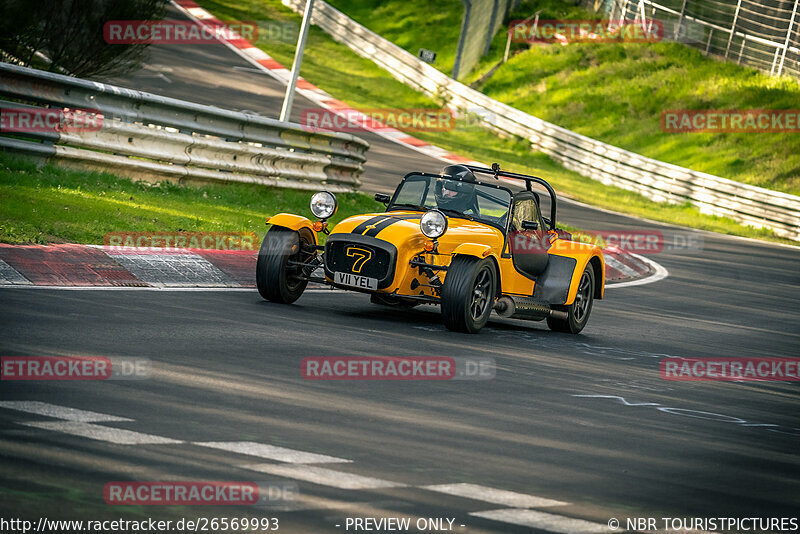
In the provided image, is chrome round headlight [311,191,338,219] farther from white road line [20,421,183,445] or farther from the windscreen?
white road line [20,421,183,445]

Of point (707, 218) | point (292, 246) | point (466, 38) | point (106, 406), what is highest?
point (466, 38)

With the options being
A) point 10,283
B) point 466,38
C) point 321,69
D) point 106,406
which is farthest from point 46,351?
point 466,38

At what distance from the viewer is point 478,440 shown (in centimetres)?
698

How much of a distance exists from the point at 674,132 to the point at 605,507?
123ft

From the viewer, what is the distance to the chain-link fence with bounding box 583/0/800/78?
139 feet

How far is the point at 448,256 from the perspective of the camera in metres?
11.8

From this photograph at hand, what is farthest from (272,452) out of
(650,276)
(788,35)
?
(788,35)

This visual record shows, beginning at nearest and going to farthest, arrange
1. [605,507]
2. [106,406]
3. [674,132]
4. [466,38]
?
[605,507], [106,406], [674,132], [466,38]

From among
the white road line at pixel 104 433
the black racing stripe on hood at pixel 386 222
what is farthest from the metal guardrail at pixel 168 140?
the white road line at pixel 104 433

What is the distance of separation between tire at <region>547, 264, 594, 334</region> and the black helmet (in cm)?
157

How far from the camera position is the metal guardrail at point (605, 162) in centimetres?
3243

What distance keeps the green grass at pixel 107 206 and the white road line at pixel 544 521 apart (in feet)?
23.9

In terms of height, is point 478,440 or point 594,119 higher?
point 594,119

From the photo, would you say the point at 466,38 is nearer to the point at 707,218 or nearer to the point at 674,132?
the point at 674,132
